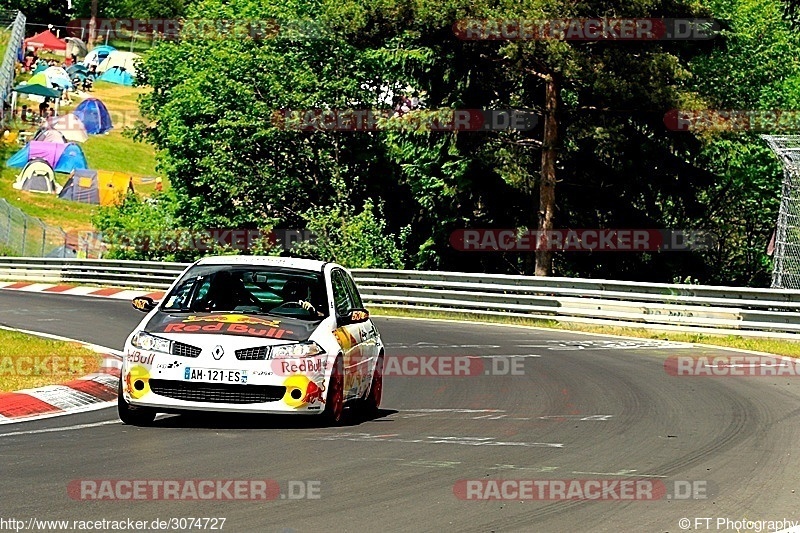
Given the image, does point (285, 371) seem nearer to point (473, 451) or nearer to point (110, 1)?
point (473, 451)

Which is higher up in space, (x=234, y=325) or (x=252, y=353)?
(x=234, y=325)

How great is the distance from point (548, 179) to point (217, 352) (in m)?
29.7

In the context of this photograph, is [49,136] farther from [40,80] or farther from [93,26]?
[93,26]

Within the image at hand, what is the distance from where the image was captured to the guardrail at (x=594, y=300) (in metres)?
24.4

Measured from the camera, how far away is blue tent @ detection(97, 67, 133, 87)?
106 meters

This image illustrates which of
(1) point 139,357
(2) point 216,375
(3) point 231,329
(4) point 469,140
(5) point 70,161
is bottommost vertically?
(2) point 216,375

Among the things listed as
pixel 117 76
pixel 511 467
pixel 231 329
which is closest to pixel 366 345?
pixel 231 329

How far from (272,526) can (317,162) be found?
138 feet

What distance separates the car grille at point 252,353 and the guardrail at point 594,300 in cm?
1509

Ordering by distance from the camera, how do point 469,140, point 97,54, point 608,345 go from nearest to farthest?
point 608,345, point 469,140, point 97,54

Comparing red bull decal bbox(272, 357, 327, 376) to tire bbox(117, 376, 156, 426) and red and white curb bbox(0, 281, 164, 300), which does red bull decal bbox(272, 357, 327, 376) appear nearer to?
tire bbox(117, 376, 156, 426)

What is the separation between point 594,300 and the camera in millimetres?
27297

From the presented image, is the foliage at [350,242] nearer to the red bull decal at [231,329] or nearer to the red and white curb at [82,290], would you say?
the red and white curb at [82,290]

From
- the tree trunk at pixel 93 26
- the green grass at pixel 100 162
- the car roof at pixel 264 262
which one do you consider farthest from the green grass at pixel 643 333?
the tree trunk at pixel 93 26
